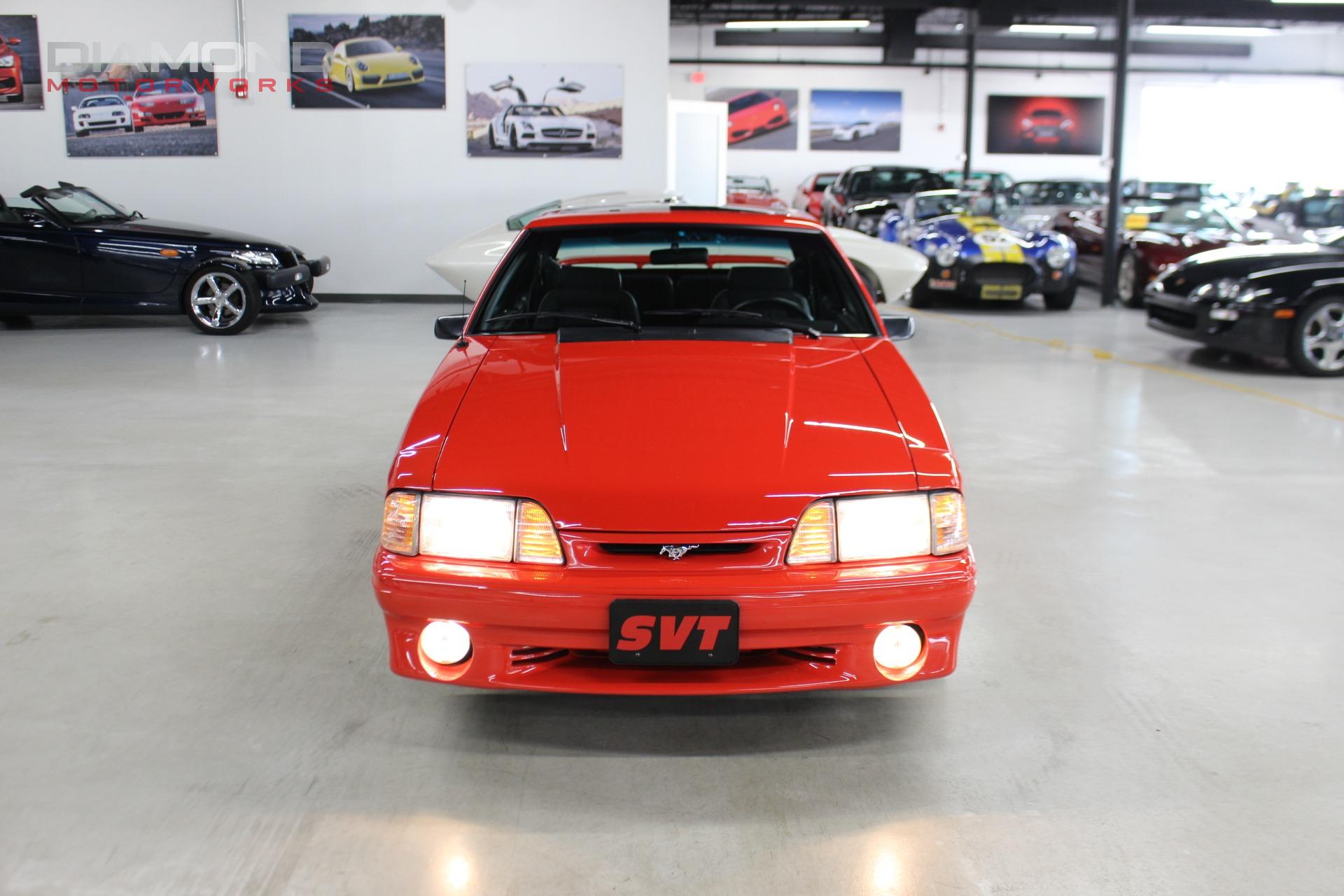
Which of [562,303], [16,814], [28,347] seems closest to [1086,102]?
[28,347]

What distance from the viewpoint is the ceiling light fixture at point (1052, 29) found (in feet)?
64.0

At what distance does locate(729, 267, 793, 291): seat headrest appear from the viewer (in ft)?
10.7

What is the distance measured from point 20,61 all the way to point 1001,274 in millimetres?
9610

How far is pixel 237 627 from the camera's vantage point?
2.97 m

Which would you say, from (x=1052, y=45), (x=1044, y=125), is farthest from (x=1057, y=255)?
(x=1044, y=125)

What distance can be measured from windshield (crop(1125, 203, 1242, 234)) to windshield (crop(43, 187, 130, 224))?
9.35 meters

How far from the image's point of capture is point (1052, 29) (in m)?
20.8

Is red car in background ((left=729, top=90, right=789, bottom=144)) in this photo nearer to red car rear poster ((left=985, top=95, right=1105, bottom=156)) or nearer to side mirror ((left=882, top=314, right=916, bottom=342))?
red car rear poster ((left=985, top=95, right=1105, bottom=156))

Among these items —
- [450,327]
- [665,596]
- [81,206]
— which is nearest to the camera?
[665,596]

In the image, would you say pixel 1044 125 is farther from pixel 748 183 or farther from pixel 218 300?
pixel 218 300

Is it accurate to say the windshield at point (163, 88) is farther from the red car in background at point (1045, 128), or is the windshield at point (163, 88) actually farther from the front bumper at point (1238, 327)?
the red car in background at point (1045, 128)

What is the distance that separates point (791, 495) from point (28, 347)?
25.5 feet

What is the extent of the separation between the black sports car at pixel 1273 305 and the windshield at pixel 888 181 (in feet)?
25.3

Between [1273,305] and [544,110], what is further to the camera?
[544,110]
